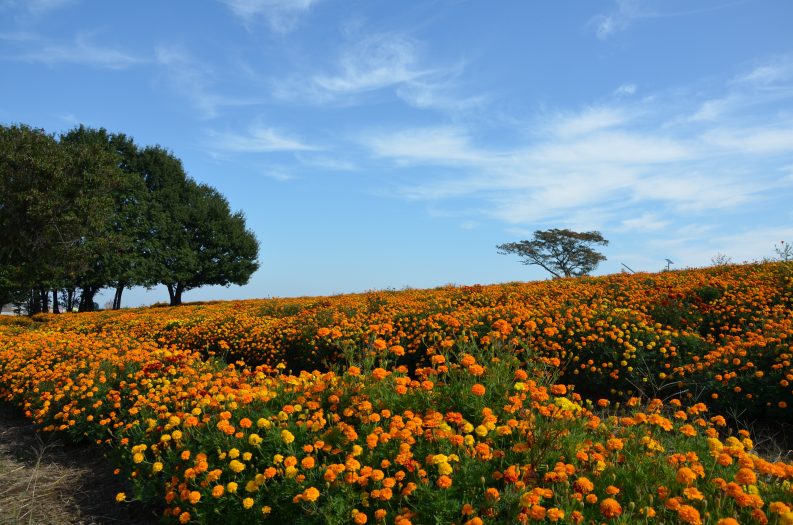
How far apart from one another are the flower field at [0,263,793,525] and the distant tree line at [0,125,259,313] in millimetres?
16538

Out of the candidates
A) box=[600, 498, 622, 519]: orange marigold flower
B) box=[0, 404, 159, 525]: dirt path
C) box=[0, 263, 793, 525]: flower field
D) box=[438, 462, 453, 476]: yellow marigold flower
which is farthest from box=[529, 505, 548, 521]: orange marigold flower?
box=[0, 404, 159, 525]: dirt path

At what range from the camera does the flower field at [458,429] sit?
2947 mm

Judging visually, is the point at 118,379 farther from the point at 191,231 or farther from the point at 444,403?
the point at 191,231

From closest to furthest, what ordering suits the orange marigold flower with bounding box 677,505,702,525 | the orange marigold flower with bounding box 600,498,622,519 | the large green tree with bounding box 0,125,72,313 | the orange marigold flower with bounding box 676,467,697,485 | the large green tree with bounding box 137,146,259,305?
1. the orange marigold flower with bounding box 677,505,702,525
2. the orange marigold flower with bounding box 600,498,622,519
3. the orange marigold flower with bounding box 676,467,697,485
4. the large green tree with bounding box 0,125,72,313
5. the large green tree with bounding box 137,146,259,305

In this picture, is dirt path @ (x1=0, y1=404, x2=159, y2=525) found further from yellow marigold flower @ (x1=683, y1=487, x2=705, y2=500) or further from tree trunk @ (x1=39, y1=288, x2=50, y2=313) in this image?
tree trunk @ (x1=39, y1=288, x2=50, y2=313)

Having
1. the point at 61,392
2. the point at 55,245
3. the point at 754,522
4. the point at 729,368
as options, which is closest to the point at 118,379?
the point at 61,392

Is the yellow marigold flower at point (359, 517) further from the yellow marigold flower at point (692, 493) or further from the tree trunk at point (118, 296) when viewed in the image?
the tree trunk at point (118, 296)

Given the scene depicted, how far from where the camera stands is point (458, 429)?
144 inches

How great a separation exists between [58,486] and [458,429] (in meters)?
4.33

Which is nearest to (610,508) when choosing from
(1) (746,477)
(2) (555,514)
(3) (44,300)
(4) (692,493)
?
(2) (555,514)

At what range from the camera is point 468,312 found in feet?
30.5

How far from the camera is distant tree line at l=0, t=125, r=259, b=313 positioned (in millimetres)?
21828

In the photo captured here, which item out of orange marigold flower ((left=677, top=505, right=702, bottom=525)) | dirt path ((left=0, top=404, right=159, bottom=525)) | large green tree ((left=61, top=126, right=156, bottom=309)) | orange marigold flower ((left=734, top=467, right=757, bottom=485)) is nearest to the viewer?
orange marigold flower ((left=677, top=505, right=702, bottom=525))

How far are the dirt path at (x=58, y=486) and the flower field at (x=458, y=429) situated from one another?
0.88 feet
